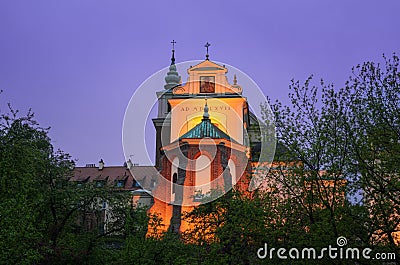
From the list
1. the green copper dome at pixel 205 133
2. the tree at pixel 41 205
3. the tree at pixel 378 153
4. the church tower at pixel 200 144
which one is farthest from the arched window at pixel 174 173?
the tree at pixel 378 153

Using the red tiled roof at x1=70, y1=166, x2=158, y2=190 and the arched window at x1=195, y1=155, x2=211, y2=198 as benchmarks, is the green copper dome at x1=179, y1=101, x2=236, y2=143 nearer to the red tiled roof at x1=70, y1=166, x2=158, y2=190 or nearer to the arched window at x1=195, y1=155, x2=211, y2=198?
the arched window at x1=195, y1=155, x2=211, y2=198

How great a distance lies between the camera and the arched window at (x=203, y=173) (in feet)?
120

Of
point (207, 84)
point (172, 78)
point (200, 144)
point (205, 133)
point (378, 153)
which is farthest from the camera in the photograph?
point (172, 78)

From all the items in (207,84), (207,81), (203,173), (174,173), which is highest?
(207,81)

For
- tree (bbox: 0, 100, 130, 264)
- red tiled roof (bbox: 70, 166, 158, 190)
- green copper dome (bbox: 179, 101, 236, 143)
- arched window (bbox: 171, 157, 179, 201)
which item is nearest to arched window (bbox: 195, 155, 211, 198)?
green copper dome (bbox: 179, 101, 236, 143)

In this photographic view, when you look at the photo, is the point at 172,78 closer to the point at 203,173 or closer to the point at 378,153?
the point at 203,173

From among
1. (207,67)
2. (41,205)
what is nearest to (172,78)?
(207,67)

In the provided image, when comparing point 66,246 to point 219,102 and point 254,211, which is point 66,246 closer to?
point 254,211

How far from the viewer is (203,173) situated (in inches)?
1459

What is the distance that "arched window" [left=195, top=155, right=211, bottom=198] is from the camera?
120ft

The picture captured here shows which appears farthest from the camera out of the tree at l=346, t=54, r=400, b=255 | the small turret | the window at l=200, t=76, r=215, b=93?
the small turret

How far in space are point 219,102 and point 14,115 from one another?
70.6ft

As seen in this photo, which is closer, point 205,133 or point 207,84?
point 205,133

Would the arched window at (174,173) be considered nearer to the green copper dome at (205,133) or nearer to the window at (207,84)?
the green copper dome at (205,133)
